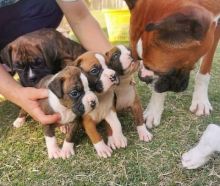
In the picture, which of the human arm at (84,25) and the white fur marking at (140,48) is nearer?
the white fur marking at (140,48)

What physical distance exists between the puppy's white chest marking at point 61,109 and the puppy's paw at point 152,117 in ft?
1.94

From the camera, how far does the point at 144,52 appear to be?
2.26 m

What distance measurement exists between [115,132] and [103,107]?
182mm

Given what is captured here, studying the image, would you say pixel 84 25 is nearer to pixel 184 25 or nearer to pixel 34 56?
pixel 34 56

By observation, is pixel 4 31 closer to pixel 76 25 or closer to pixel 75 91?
pixel 76 25

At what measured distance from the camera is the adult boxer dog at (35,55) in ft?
8.88

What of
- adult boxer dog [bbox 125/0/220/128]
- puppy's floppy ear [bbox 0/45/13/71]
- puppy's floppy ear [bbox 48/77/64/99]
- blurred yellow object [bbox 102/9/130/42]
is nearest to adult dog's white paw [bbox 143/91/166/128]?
adult boxer dog [bbox 125/0/220/128]

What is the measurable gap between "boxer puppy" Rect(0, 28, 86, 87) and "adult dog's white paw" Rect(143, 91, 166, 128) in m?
0.61

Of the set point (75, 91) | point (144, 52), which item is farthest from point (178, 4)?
point (75, 91)

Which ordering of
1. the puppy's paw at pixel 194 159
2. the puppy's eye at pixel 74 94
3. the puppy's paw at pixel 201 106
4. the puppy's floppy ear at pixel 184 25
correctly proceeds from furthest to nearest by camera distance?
1. the puppy's paw at pixel 201 106
2. the puppy's paw at pixel 194 159
3. the puppy's eye at pixel 74 94
4. the puppy's floppy ear at pixel 184 25

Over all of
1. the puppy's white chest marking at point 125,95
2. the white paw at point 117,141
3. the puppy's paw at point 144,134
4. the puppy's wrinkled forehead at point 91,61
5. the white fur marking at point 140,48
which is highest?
the white fur marking at point 140,48

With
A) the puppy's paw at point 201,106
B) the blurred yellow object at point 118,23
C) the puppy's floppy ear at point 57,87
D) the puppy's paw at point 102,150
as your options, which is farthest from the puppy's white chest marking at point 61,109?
the blurred yellow object at point 118,23

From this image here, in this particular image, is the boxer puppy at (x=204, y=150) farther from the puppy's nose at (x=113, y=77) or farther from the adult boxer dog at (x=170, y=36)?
the puppy's nose at (x=113, y=77)

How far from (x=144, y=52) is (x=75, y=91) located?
409mm
